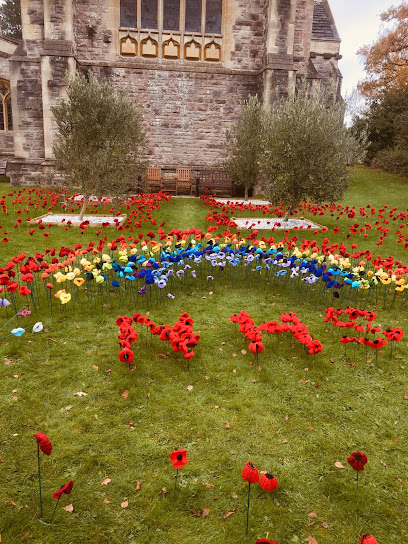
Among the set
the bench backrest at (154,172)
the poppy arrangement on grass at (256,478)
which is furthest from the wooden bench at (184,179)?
the poppy arrangement on grass at (256,478)

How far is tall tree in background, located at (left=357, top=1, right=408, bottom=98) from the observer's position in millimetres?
27750

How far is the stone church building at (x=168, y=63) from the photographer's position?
1877 centimetres

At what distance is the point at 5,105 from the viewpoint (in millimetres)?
25141

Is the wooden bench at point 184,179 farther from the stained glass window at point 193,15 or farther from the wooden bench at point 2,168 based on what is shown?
the wooden bench at point 2,168

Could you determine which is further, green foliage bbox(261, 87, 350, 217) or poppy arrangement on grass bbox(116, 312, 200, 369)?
green foliage bbox(261, 87, 350, 217)

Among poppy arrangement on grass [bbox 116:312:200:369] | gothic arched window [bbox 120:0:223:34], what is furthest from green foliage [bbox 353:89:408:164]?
poppy arrangement on grass [bbox 116:312:200:369]

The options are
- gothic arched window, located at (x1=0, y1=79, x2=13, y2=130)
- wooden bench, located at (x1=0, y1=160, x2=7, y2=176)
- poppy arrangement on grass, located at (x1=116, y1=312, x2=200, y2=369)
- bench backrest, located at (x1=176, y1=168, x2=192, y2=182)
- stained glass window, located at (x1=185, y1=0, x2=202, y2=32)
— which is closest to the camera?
poppy arrangement on grass, located at (x1=116, y1=312, x2=200, y2=369)

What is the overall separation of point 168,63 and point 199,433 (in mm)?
20951

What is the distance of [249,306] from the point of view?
257 inches

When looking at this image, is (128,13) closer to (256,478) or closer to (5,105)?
(5,105)

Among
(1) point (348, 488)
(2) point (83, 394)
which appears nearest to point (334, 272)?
(1) point (348, 488)

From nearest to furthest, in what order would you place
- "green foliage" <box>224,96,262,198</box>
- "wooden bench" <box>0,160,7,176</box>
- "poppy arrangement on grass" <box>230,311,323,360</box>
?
"poppy arrangement on grass" <box>230,311,323,360</box> < "green foliage" <box>224,96,262,198</box> < "wooden bench" <box>0,160,7,176</box>

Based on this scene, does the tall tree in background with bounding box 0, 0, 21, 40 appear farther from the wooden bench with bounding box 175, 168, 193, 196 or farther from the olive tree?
the olive tree

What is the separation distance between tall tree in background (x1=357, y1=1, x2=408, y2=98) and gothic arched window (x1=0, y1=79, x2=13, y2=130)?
86.0 feet
